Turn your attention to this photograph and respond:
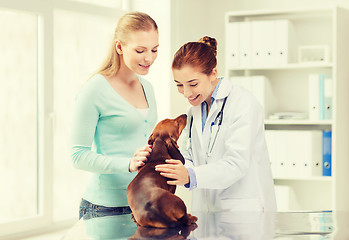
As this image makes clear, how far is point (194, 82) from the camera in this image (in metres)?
1.64

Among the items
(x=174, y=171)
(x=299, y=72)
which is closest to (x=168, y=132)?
(x=174, y=171)

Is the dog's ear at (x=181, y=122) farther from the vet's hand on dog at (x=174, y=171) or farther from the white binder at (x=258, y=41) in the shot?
the white binder at (x=258, y=41)

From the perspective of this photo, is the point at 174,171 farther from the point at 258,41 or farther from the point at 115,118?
the point at 258,41

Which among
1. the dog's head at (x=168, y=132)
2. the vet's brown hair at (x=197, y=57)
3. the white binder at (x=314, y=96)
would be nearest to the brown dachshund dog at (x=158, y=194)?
the dog's head at (x=168, y=132)

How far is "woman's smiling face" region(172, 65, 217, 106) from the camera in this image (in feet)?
5.35

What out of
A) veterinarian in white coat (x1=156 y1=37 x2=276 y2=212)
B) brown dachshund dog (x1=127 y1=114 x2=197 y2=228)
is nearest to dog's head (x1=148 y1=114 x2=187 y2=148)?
brown dachshund dog (x1=127 y1=114 x2=197 y2=228)

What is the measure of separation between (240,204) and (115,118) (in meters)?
0.50

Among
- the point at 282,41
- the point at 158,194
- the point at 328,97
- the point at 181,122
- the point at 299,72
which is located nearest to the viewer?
the point at 158,194

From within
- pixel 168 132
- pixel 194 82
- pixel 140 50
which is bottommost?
pixel 168 132

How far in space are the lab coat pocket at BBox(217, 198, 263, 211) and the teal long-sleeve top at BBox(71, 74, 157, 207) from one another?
1.08 ft

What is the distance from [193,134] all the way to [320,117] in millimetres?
1853

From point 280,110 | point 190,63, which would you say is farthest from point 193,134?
point 280,110

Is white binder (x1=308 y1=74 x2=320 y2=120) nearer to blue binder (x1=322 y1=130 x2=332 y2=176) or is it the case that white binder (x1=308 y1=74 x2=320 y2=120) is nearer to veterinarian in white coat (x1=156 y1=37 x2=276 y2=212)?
blue binder (x1=322 y1=130 x2=332 y2=176)

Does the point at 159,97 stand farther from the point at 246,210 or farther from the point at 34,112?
the point at 246,210
